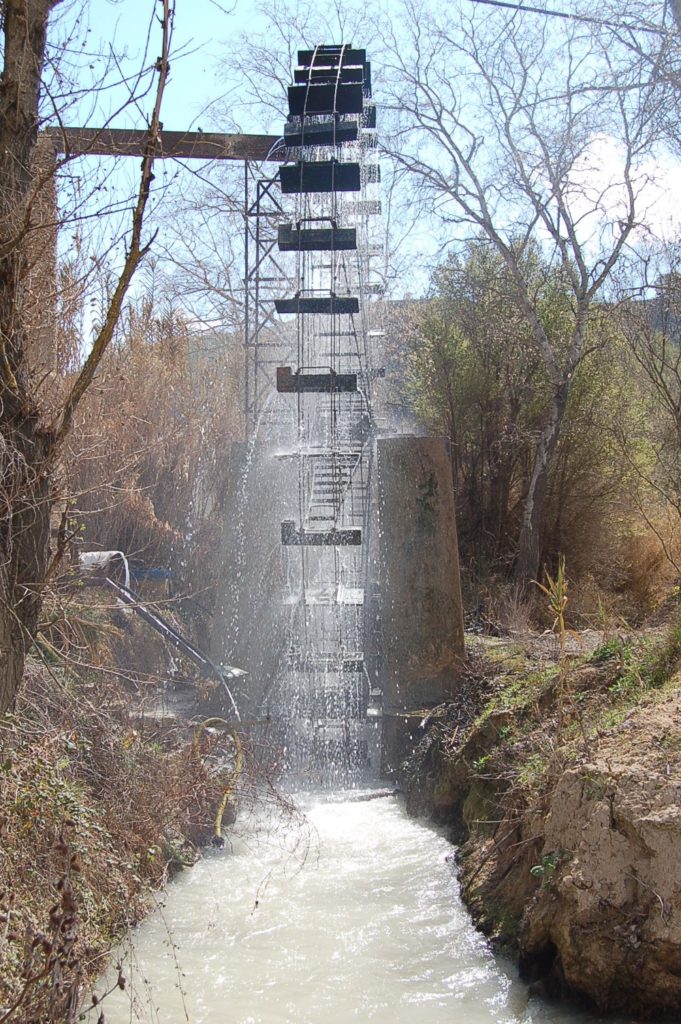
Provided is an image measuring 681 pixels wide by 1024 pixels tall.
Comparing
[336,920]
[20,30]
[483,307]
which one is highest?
[483,307]

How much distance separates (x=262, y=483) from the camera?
12766 millimetres

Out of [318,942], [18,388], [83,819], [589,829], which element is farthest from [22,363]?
[318,942]

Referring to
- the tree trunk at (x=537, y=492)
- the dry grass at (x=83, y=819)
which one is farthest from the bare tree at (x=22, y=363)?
the tree trunk at (x=537, y=492)

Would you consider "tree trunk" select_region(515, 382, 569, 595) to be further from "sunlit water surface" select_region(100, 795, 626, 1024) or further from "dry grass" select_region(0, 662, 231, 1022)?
"dry grass" select_region(0, 662, 231, 1022)

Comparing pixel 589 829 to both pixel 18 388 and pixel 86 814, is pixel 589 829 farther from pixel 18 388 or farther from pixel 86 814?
pixel 18 388

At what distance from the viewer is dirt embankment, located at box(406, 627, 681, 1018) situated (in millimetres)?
4781

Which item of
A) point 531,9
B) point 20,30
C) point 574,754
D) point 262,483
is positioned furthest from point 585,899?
point 531,9

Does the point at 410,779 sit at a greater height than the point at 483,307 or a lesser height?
lesser

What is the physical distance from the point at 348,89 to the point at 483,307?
349 centimetres

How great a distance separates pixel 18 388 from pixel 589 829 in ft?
10.6

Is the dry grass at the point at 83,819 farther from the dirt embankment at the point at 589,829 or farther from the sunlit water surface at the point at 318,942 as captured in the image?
the dirt embankment at the point at 589,829

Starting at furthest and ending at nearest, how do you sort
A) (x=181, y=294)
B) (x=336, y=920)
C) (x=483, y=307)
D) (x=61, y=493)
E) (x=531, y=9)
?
(x=181, y=294) → (x=483, y=307) → (x=531, y=9) → (x=336, y=920) → (x=61, y=493)

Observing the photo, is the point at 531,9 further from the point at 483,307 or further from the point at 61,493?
the point at 61,493

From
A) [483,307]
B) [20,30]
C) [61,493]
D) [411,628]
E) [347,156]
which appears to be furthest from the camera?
[483,307]
